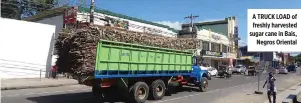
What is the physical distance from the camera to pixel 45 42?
2547 cm

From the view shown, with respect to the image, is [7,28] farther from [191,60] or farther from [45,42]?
[191,60]

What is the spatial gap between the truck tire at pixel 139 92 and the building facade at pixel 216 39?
32818mm

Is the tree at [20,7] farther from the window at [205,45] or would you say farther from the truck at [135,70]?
the truck at [135,70]

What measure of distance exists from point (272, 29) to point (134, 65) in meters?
5.19

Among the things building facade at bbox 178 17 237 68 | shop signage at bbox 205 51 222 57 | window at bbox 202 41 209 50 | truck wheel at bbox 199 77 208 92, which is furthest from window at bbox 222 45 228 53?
truck wheel at bbox 199 77 208 92

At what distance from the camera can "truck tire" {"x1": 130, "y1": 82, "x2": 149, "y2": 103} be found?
489 inches

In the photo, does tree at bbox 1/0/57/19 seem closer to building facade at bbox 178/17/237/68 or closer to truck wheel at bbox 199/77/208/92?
building facade at bbox 178/17/237/68

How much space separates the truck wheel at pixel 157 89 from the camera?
44.6 ft

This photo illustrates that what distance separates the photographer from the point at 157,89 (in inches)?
551

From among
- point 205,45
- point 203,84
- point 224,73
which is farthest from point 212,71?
point 203,84

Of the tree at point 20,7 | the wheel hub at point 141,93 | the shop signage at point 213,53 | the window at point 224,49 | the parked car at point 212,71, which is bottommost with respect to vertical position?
the wheel hub at point 141,93

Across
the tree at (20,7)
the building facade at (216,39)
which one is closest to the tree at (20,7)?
the tree at (20,7)

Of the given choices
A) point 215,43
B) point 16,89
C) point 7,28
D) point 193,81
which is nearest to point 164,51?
point 193,81

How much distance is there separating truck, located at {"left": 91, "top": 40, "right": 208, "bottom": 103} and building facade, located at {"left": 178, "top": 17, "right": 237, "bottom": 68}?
30674 millimetres
